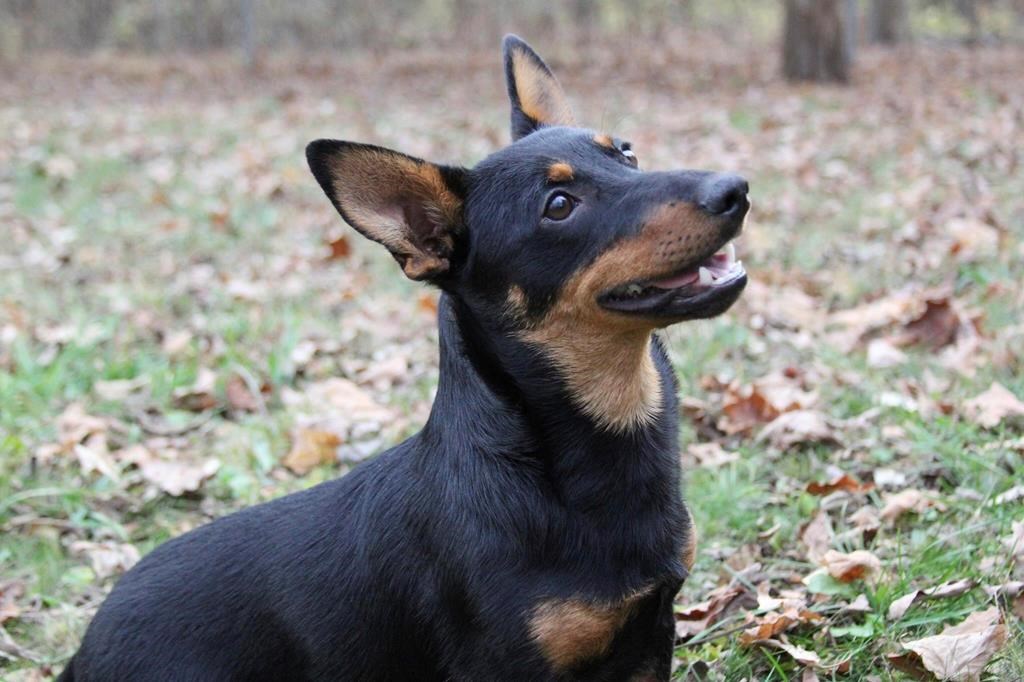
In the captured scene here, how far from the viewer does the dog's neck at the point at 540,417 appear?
2879mm

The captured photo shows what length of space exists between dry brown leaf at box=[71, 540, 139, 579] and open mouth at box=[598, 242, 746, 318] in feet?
7.71

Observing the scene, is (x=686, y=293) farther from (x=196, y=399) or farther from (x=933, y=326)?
(x=196, y=399)

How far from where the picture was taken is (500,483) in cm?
279

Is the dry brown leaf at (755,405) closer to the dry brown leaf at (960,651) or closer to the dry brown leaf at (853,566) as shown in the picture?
the dry brown leaf at (853,566)

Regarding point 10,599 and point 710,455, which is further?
point 710,455

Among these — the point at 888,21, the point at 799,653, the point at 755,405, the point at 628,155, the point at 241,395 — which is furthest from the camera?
the point at 888,21

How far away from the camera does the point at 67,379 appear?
5.66 metres

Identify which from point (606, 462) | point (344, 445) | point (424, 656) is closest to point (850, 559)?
point (606, 462)

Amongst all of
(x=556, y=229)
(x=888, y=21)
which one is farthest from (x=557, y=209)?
(x=888, y=21)

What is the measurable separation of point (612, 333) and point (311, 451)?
2290mm

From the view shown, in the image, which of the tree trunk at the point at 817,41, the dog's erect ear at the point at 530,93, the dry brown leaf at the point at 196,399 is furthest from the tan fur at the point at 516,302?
the tree trunk at the point at 817,41

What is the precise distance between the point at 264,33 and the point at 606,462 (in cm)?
2115

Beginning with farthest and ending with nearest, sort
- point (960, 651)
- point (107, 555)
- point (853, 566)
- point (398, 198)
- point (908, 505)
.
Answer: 1. point (107, 555)
2. point (908, 505)
3. point (853, 566)
4. point (398, 198)
5. point (960, 651)

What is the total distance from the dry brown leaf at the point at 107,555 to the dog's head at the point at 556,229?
6.51 feet
